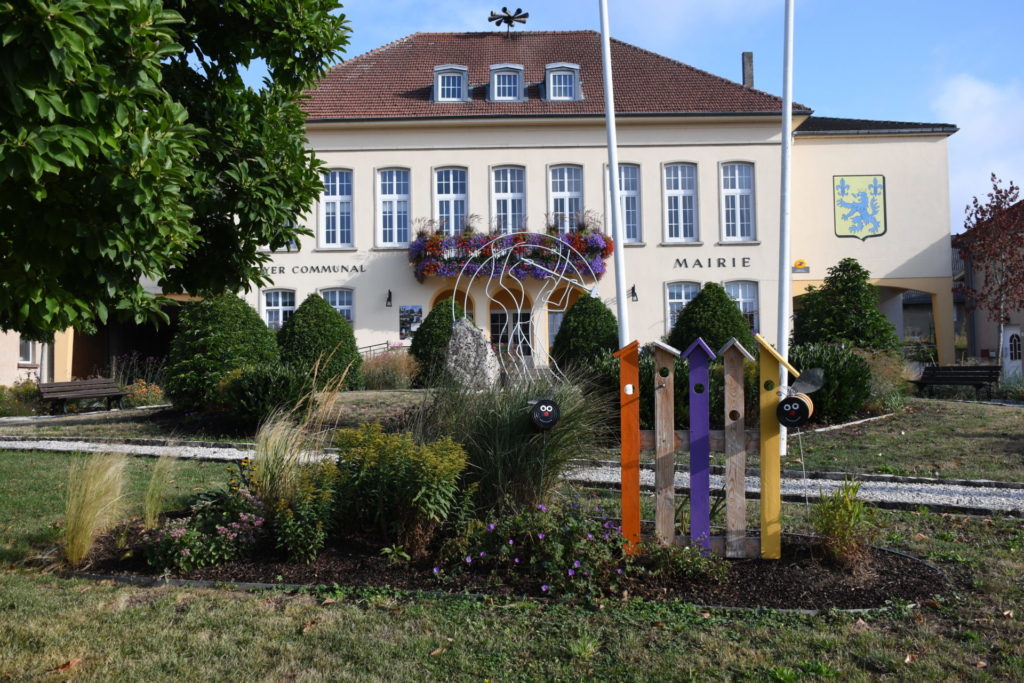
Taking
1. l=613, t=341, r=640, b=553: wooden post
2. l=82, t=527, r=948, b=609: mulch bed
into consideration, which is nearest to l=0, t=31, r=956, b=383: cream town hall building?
l=613, t=341, r=640, b=553: wooden post

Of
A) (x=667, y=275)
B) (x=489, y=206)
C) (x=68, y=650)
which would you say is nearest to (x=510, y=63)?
(x=489, y=206)

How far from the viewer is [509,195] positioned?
25.5m

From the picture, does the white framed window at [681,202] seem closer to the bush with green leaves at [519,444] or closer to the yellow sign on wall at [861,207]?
the yellow sign on wall at [861,207]

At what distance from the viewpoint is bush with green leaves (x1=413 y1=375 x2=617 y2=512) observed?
227 inches

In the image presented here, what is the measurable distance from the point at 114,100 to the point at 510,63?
81.0ft

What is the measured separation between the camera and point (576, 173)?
Answer: 25.5 metres

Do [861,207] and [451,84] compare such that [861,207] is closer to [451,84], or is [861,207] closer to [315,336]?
[451,84]

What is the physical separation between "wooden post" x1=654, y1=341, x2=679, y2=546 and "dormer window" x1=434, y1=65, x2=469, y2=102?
21772mm

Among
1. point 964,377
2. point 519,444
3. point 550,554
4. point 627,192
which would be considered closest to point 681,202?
point 627,192

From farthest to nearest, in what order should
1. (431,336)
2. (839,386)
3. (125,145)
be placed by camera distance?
(431,336) < (839,386) < (125,145)

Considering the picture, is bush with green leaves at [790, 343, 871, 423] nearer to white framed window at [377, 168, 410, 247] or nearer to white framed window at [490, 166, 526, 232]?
white framed window at [490, 166, 526, 232]

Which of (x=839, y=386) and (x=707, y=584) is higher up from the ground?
(x=839, y=386)

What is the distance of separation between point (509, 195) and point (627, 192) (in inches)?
135

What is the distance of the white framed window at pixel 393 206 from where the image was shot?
25484 mm
